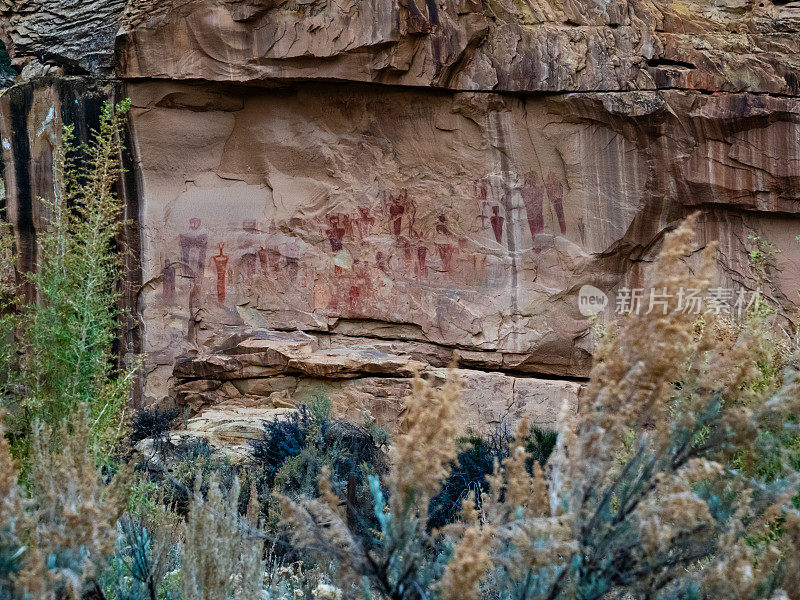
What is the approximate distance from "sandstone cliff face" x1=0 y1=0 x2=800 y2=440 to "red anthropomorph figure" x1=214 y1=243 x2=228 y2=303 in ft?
0.05

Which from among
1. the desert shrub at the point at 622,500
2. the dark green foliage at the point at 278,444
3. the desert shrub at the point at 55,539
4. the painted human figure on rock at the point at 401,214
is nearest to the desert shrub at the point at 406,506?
the desert shrub at the point at 622,500

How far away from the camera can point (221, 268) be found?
8570mm

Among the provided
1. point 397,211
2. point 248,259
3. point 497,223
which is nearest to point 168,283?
point 248,259

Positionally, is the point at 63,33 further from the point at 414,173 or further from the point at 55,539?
the point at 55,539

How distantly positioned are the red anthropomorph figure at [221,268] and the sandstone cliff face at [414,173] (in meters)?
0.02

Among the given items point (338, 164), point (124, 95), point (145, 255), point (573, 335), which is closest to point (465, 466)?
point (573, 335)

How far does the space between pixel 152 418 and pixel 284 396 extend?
138 centimetres

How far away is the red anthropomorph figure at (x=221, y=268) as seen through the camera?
8.55 m

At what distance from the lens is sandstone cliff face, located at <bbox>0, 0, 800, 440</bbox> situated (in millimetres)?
7703

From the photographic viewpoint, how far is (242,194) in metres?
8.68

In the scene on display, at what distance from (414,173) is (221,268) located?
95.6 inches

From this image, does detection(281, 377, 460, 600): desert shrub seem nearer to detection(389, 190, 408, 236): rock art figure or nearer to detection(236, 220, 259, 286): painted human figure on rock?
detection(389, 190, 408, 236): rock art figure

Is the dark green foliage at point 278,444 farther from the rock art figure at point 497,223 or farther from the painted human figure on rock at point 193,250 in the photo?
the rock art figure at point 497,223

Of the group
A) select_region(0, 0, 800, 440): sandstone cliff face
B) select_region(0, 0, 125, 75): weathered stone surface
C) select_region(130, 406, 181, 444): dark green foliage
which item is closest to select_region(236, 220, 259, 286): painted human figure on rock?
select_region(0, 0, 800, 440): sandstone cliff face
